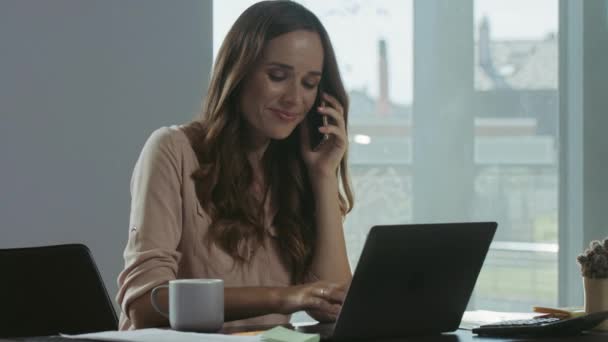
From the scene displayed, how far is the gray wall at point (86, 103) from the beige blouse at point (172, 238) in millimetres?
1394

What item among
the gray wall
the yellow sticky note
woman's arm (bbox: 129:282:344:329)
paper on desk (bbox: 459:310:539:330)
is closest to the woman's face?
woman's arm (bbox: 129:282:344:329)

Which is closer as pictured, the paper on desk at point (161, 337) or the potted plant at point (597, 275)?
the paper on desk at point (161, 337)

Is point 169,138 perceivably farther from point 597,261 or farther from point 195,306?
point 597,261

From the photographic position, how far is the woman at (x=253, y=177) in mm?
2049

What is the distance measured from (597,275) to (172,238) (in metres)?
0.89

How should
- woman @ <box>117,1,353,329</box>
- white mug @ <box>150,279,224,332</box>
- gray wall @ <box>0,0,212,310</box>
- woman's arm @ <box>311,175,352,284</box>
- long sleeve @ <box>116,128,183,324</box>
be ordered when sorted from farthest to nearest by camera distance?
1. gray wall @ <box>0,0,212,310</box>
2. woman's arm @ <box>311,175,352,284</box>
3. woman @ <box>117,1,353,329</box>
4. long sleeve @ <box>116,128,183,324</box>
5. white mug @ <box>150,279,224,332</box>

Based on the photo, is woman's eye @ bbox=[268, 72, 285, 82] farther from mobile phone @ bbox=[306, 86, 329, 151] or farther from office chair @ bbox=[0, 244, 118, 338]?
office chair @ bbox=[0, 244, 118, 338]

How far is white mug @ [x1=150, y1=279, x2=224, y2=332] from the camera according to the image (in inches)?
61.1

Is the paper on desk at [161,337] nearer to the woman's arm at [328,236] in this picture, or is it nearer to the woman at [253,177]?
the woman at [253,177]

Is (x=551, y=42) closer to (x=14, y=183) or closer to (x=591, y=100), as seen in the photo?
(x=591, y=100)

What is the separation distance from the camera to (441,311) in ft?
5.23

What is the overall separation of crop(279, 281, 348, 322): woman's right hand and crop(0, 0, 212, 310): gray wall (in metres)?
1.84

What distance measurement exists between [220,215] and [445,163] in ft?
5.72

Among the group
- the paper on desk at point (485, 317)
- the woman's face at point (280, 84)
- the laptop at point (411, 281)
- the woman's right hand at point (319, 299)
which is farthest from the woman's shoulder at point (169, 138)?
the paper on desk at point (485, 317)
